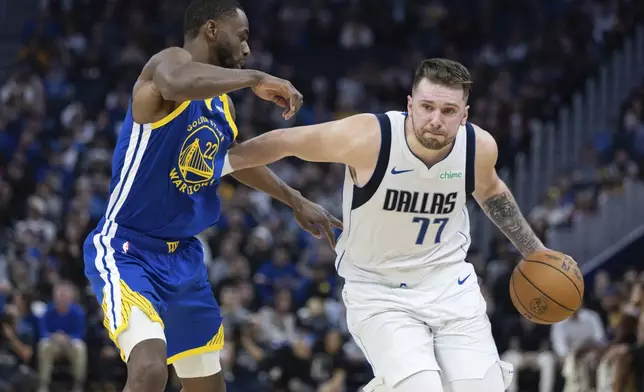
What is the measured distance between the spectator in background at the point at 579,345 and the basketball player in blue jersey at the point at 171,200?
573 cm

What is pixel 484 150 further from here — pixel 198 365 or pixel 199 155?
pixel 198 365

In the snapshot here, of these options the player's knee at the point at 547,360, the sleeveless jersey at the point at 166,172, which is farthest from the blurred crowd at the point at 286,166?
the sleeveless jersey at the point at 166,172

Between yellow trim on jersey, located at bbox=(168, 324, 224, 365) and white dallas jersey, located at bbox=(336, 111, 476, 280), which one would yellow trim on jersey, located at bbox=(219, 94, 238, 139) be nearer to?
white dallas jersey, located at bbox=(336, 111, 476, 280)

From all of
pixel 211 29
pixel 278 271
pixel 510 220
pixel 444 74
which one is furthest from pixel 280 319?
pixel 444 74

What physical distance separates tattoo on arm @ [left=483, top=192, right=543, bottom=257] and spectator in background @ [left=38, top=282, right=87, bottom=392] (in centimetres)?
702

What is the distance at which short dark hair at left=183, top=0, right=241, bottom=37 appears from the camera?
6316mm

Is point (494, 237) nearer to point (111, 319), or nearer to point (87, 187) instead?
point (87, 187)

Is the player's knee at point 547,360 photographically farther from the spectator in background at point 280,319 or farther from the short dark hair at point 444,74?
the short dark hair at point 444,74

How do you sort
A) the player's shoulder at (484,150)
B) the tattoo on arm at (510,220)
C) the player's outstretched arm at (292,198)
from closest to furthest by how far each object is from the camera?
the player's shoulder at (484,150) < the tattoo on arm at (510,220) < the player's outstretched arm at (292,198)

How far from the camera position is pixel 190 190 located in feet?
20.7

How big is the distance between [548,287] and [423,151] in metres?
1.08

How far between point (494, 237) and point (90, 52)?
323 inches

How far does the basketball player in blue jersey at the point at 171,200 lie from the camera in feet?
19.5

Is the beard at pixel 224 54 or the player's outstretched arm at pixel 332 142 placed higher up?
the beard at pixel 224 54
